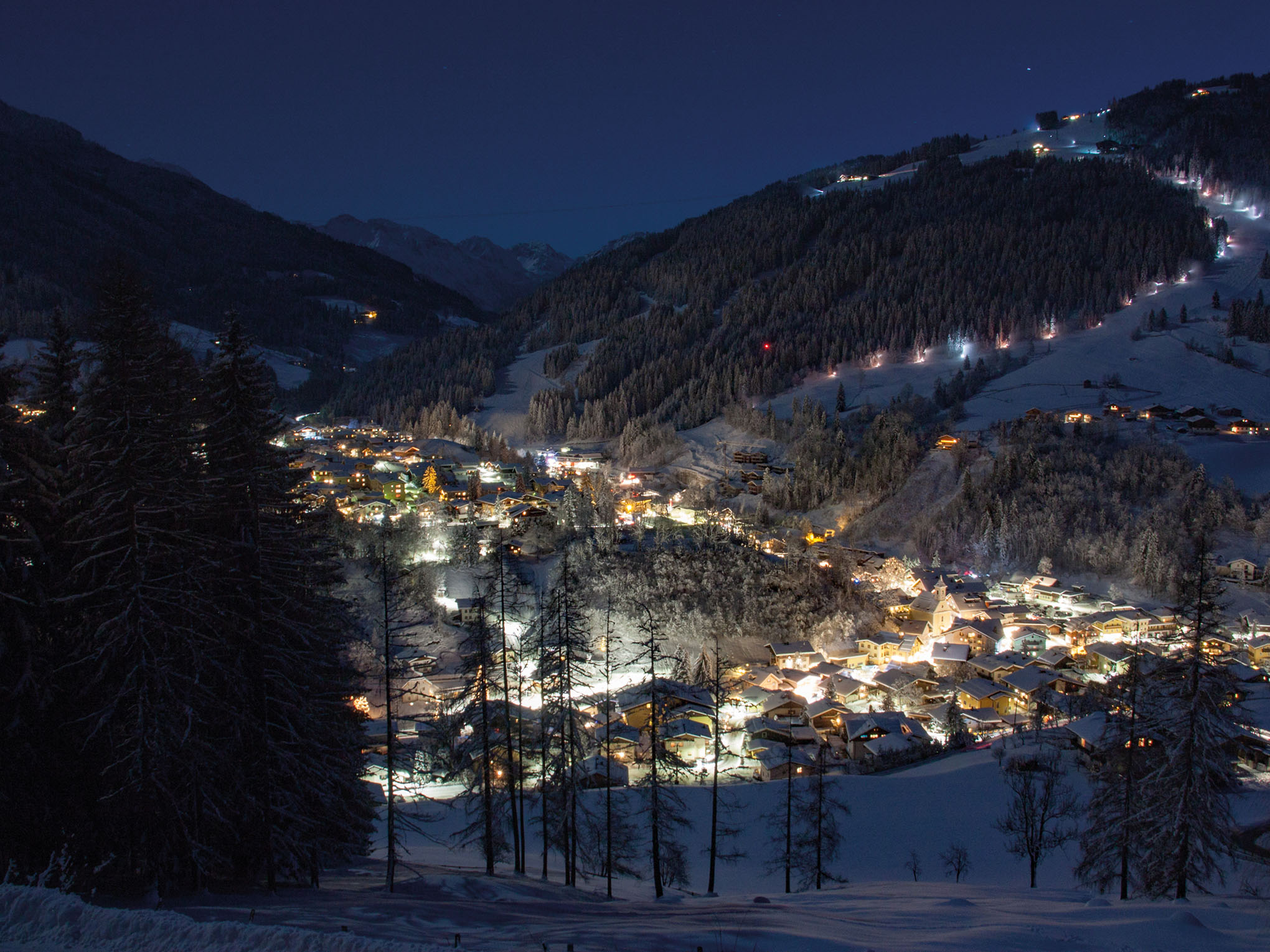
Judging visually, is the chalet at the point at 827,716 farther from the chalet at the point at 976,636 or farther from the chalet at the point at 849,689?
the chalet at the point at 976,636

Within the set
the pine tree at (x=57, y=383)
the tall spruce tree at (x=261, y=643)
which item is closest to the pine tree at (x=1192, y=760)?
the tall spruce tree at (x=261, y=643)

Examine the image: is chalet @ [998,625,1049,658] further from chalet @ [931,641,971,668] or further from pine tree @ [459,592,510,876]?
pine tree @ [459,592,510,876]

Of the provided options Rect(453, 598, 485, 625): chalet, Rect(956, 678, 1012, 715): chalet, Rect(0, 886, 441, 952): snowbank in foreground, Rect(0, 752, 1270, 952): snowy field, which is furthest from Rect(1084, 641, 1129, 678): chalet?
Rect(0, 886, 441, 952): snowbank in foreground

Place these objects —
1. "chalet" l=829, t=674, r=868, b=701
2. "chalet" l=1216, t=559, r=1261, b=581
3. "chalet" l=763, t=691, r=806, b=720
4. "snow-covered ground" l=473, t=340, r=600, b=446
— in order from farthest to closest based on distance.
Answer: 1. "snow-covered ground" l=473, t=340, r=600, b=446
2. "chalet" l=1216, t=559, r=1261, b=581
3. "chalet" l=829, t=674, r=868, b=701
4. "chalet" l=763, t=691, r=806, b=720

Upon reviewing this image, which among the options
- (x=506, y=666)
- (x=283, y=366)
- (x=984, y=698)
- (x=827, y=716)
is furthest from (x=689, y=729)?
(x=283, y=366)

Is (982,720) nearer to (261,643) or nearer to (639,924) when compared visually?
(639,924)
